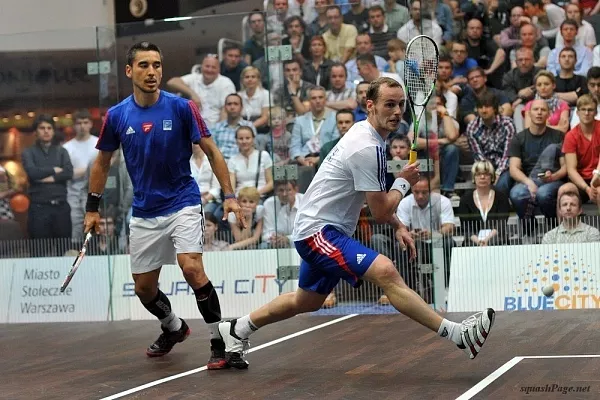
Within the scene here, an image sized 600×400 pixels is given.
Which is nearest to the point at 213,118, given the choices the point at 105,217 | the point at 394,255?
the point at 105,217

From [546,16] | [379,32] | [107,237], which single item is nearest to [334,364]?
[379,32]

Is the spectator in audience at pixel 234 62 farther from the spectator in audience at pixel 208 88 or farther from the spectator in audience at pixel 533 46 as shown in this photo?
the spectator in audience at pixel 533 46

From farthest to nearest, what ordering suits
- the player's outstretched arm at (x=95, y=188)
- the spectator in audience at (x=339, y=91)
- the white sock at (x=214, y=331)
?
the spectator in audience at (x=339, y=91) → the player's outstretched arm at (x=95, y=188) → the white sock at (x=214, y=331)

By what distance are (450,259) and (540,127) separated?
1846 mm

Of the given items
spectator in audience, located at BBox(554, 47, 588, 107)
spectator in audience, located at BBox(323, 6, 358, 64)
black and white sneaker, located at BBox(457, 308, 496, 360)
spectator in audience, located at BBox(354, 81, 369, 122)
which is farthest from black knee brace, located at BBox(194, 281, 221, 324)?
spectator in audience, located at BBox(554, 47, 588, 107)

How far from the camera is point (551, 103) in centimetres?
1155

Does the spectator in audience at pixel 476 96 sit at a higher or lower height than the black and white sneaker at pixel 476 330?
higher

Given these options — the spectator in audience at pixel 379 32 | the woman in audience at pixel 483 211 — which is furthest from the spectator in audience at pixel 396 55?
the woman in audience at pixel 483 211

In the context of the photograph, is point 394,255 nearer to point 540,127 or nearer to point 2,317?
point 540,127

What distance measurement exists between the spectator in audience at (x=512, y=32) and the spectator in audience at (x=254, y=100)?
114 inches

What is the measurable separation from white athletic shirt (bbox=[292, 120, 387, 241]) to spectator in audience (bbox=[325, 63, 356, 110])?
3.84 meters

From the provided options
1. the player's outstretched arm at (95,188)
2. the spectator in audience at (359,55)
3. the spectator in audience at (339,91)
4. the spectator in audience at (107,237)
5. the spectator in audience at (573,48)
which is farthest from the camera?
the spectator in audience at (573,48)

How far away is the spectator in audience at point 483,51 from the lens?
12.3 m

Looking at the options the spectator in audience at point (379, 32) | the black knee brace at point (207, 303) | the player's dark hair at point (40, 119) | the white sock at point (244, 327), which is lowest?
the white sock at point (244, 327)
